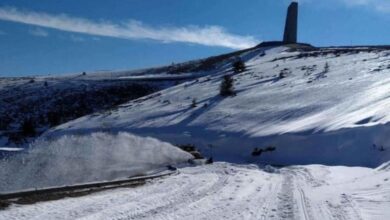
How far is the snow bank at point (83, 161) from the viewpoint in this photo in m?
14.4

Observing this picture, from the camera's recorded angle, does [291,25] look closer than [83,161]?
No

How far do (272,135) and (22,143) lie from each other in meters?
17.9

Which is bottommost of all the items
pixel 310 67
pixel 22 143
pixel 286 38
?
pixel 22 143

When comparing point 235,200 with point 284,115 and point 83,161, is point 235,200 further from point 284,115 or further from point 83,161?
point 284,115

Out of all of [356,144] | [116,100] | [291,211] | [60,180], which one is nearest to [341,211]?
[291,211]

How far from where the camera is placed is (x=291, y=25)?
231 feet

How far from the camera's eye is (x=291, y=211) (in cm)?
977

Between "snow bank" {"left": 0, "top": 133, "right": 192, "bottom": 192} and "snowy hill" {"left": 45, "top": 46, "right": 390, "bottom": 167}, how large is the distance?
4654 mm

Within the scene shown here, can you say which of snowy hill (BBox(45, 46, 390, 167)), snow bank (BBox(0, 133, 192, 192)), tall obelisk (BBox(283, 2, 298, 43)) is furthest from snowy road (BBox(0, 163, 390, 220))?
tall obelisk (BBox(283, 2, 298, 43))

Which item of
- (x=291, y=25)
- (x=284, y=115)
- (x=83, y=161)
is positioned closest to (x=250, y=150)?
(x=284, y=115)

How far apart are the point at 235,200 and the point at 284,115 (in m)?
18.0

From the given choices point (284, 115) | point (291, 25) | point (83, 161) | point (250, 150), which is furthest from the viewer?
point (291, 25)

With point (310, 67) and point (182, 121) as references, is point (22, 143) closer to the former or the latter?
point (182, 121)

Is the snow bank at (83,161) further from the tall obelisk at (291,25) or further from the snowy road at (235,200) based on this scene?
the tall obelisk at (291,25)
